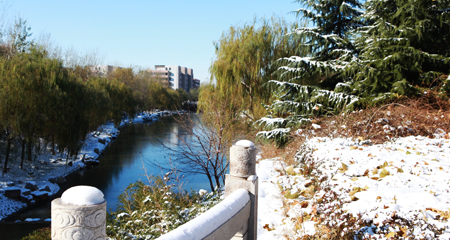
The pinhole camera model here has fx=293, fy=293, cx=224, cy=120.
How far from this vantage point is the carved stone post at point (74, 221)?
4.06 ft

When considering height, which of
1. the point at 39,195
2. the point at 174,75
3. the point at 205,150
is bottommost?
the point at 39,195

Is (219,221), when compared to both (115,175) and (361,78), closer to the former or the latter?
(361,78)

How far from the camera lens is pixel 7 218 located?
926cm

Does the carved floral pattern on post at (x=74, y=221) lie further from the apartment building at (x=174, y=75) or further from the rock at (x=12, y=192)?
the apartment building at (x=174, y=75)

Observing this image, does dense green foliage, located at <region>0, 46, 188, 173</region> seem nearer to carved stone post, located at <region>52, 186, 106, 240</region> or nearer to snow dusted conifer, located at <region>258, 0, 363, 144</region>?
snow dusted conifer, located at <region>258, 0, 363, 144</region>

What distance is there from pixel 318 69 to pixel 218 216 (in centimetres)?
770

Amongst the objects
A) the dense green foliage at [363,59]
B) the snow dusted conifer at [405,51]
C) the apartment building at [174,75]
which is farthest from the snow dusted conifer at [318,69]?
the apartment building at [174,75]

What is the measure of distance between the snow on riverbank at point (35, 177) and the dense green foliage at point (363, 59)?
863 cm

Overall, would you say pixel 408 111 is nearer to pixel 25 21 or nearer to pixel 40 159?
pixel 40 159

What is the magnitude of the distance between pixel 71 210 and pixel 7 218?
10503 mm

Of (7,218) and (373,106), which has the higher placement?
(373,106)

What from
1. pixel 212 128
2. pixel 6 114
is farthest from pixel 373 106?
pixel 6 114

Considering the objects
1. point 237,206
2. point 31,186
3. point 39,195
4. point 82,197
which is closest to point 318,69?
point 237,206

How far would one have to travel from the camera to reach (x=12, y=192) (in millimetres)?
10234
